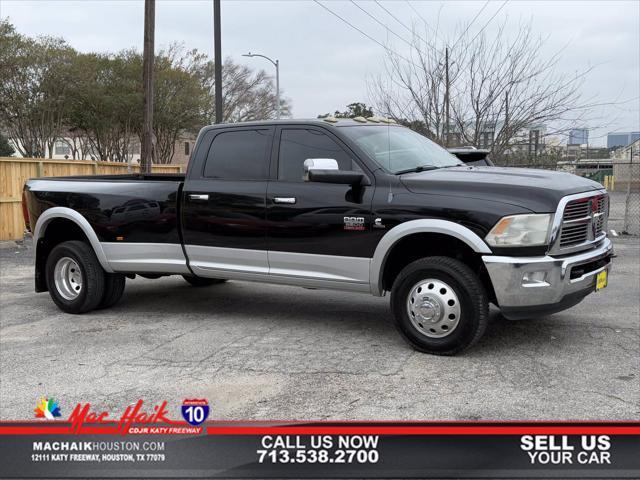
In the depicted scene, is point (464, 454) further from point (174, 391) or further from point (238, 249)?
point (238, 249)

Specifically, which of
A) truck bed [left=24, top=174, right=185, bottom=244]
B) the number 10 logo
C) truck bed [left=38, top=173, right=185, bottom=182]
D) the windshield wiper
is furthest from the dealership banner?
truck bed [left=38, top=173, right=185, bottom=182]

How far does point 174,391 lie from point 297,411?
957 millimetres

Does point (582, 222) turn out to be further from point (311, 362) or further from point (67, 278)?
point (67, 278)

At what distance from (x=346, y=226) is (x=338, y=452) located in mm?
2758

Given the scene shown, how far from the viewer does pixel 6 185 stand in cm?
1361

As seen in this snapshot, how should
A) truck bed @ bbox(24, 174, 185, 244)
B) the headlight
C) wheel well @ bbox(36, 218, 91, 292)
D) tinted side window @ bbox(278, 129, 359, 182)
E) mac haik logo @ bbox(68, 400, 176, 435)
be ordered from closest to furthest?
1. mac haik logo @ bbox(68, 400, 176, 435)
2. the headlight
3. tinted side window @ bbox(278, 129, 359, 182)
4. truck bed @ bbox(24, 174, 185, 244)
5. wheel well @ bbox(36, 218, 91, 292)

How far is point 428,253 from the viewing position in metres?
5.57

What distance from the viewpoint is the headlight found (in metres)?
4.82

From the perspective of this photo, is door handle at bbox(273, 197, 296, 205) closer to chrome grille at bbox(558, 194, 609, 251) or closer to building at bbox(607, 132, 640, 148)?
chrome grille at bbox(558, 194, 609, 251)

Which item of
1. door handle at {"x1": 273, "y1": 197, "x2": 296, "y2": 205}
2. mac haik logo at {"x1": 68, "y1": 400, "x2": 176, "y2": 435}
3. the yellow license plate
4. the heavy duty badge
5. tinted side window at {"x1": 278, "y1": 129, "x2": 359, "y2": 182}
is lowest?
mac haik logo at {"x1": 68, "y1": 400, "x2": 176, "y2": 435}

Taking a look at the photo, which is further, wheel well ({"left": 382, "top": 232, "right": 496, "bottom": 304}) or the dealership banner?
wheel well ({"left": 382, "top": 232, "right": 496, "bottom": 304})

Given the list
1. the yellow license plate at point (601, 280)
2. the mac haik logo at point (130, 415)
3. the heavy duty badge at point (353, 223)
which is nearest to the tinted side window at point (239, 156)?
the heavy duty badge at point (353, 223)

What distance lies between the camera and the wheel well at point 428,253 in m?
5.25

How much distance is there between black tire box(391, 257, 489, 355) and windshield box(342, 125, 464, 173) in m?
0.96
